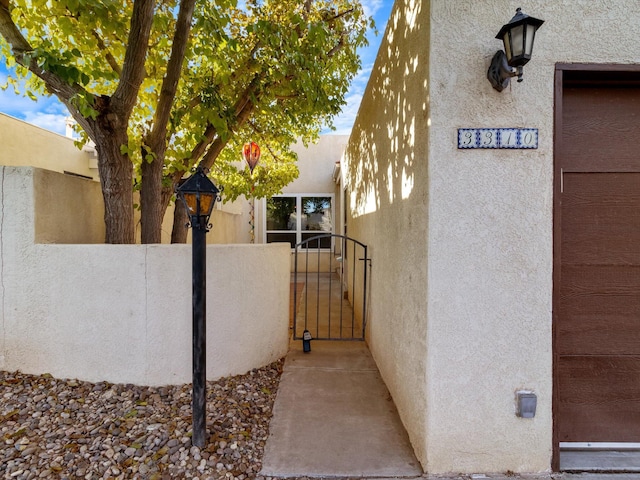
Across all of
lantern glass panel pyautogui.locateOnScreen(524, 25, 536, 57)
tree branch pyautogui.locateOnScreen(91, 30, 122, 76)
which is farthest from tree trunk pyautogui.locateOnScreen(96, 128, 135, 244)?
lantern glass panel pyautogui.locateOnScreen(524, 25, 536, 57)

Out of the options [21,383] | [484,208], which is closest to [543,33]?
[484,208]

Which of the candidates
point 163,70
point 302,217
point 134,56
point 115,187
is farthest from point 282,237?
point 134,56

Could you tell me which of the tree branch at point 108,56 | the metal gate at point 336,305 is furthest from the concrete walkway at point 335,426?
the tree branch at point 108,56

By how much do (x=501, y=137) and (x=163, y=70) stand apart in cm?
468

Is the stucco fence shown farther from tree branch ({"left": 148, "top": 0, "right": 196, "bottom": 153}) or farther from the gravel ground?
tree branch ({"left": 148, "top": 0, "right": 196, "bottom": 153})

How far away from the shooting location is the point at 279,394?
318cm

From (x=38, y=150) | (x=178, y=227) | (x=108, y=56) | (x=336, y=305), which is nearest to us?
(x=108, y=56)

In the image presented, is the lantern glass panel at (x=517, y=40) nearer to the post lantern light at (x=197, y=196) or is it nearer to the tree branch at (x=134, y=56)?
the post lantern light at (x=197, y=196)

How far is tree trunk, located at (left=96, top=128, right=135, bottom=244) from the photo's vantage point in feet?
11.3

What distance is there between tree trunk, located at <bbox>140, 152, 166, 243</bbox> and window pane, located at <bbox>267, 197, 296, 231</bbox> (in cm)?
737

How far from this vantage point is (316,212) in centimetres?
1125

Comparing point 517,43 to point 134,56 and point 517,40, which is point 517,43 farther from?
point 134,56

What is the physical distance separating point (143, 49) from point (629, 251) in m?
4.72

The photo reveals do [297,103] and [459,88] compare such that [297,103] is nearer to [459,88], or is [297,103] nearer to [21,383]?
[459,88]
